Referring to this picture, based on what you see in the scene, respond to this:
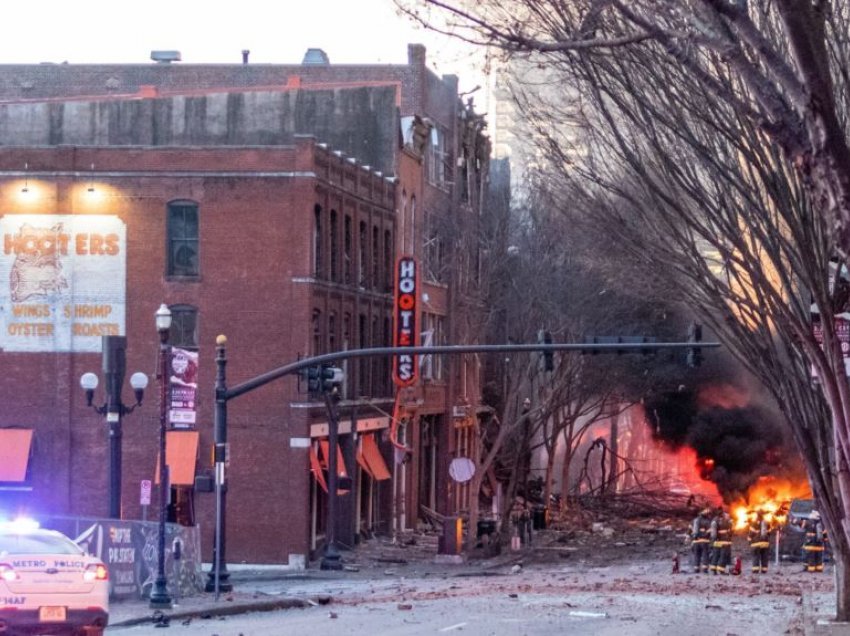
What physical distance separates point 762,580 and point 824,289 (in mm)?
17488

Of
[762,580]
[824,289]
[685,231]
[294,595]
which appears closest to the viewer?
[824,289]

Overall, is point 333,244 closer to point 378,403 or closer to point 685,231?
Answer: point 378,403

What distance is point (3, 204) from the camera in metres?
43.3

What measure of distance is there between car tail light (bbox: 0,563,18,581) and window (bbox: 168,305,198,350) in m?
25.3

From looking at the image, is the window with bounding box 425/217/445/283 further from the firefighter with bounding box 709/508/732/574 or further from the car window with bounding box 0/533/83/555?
the car window with bounding box 0/533/83/555

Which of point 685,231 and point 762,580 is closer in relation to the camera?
point 685,231

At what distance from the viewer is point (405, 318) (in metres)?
49.6

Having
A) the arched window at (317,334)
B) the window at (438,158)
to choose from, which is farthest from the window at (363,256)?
the window at (438,158)

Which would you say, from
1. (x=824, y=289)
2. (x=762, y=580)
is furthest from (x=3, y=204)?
(x=824, y=289)

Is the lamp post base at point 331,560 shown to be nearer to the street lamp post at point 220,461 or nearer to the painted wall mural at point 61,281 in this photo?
the painted wall mural at point 61,281

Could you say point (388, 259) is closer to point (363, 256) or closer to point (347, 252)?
point (363, 256)

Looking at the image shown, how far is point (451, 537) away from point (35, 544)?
2795cm

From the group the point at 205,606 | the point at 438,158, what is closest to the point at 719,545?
the point at 205,606

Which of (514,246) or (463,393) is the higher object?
(514,246)
